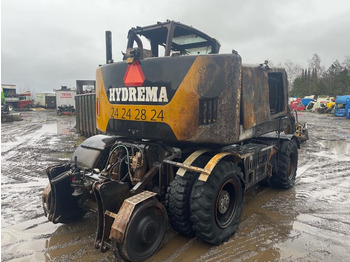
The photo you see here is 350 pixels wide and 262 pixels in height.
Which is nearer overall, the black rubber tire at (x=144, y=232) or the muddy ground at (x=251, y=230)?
the black rubber tire at (x=144, y=232)

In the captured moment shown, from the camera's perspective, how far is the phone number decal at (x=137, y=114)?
4.01 meters

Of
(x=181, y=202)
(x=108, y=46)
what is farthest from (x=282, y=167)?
(x=108, y=46)

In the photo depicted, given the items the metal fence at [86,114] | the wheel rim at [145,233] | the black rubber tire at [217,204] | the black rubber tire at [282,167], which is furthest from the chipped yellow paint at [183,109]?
the metal fence at [86,114]

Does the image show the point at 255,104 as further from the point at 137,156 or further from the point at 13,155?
the point at 13,155

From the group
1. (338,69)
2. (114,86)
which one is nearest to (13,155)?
(114,86)

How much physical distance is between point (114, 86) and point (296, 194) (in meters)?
4.50

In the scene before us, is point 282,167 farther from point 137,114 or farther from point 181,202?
point 137,114

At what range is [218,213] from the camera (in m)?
4.14

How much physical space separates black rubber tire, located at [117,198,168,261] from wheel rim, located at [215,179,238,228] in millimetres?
854

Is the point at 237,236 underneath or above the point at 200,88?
underneath

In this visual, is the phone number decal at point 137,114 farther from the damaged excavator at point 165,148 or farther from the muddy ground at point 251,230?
the muddy ground at point 251,230

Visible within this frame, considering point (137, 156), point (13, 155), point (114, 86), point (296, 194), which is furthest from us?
point (13, 155)

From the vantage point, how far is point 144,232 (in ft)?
11.1

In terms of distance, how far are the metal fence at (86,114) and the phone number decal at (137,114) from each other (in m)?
7.74
